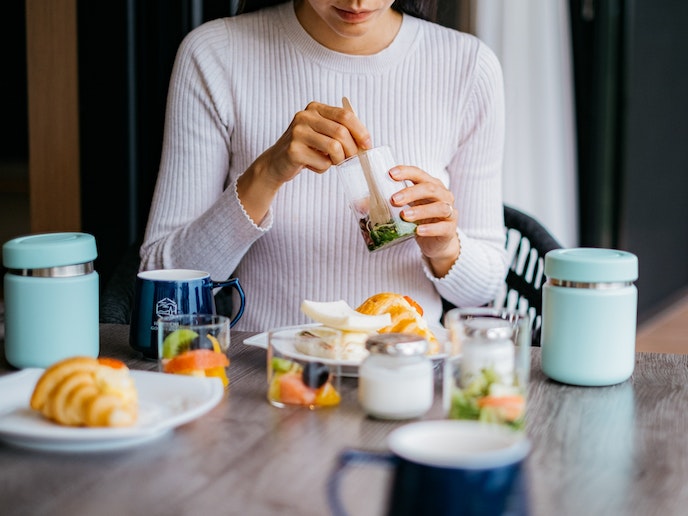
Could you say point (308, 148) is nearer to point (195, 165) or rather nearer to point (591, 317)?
point (195, 165)

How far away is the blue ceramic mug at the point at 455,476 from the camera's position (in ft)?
2.11

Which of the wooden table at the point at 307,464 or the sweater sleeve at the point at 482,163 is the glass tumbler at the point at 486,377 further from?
the sweater sleeve at the point at 482,163

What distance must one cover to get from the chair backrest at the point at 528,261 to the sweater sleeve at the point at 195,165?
0.52 m

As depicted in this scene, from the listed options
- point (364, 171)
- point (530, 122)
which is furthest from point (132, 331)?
point (530, 122)

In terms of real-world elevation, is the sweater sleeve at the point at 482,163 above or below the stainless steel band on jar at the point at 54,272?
above

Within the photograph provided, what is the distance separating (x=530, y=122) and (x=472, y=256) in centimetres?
195

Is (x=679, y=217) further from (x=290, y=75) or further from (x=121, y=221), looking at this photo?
(x=290, y=75)

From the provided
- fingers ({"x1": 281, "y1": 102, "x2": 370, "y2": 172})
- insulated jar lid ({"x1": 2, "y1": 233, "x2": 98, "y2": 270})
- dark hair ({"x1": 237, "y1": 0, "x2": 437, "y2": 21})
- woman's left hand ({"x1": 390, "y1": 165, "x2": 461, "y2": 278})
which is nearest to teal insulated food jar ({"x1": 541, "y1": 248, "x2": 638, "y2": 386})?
woman's left hand ({"x1": 390, "y1": 165, "x2": 461, "y2": 278})

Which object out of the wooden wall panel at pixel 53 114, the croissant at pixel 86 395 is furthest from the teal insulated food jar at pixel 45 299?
the wooden wall panel at pixel 53 114

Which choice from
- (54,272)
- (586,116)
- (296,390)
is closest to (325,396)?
(296,390)

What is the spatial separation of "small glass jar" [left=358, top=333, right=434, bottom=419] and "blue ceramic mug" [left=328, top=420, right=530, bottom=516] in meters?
0.31

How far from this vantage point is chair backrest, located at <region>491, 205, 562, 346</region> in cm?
175

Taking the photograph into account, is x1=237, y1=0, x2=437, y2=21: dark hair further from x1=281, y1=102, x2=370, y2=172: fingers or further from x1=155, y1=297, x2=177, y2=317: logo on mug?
x1=155, y1=297, x2=177, y2=317: logo on mug

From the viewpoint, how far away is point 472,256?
164 cm
